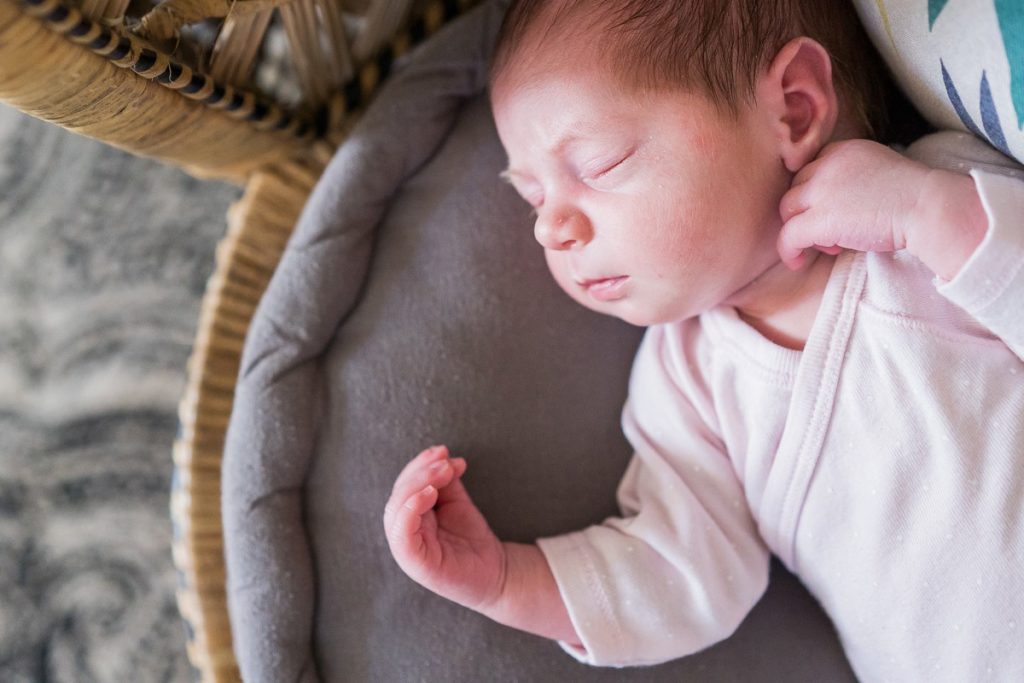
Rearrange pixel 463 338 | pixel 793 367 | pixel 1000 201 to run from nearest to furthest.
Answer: pixel 1000 201 → pixel 793 367 → pixel 463 338

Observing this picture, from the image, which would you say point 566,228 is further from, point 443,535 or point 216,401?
point 216,401

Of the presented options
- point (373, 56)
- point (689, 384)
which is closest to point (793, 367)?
point (689, 384)

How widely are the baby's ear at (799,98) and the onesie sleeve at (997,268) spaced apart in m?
0.14

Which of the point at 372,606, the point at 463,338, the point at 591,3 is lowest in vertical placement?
the point at 372,606

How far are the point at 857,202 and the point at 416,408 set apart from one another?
458mm

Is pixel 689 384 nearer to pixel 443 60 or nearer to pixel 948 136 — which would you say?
pixel 948 136

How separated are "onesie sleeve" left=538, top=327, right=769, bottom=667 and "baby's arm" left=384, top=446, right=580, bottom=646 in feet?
0.07

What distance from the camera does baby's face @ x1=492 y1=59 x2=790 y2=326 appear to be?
0.80 m

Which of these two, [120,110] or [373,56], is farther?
[373,56]

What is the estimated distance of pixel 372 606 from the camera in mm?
953

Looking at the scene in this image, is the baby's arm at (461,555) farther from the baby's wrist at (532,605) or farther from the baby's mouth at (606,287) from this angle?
the baby's mouth at (606,287)

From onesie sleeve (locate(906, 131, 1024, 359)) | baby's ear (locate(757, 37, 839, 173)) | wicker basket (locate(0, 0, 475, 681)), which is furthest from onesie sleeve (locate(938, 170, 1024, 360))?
wicker basket (locate(0, 0, 475, 681))

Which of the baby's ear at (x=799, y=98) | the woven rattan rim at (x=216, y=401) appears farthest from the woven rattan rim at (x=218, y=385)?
the baby's ear at (x=799, y=98)

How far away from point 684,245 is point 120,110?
48 cm
